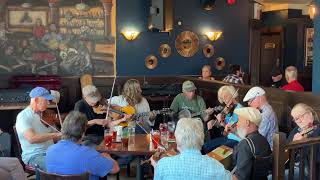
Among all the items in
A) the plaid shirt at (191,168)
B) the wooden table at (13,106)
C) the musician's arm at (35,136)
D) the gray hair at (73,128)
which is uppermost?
the gray hair at (73,128)

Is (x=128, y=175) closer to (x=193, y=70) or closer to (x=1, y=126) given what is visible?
(x=1, y=126)

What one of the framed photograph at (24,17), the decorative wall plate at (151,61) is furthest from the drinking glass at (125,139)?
the decorative wall plate at (151,61)

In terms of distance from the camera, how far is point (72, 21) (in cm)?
900

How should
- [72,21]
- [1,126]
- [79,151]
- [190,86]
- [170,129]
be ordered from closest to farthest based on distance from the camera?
[79,151] < [170,129] < [190,86] < [1,126] < [72,21]

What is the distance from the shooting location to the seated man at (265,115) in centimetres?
433

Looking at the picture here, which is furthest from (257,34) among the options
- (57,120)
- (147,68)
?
(57,120)

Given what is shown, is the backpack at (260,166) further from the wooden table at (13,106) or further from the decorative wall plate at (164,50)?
the decorative wall plate at (164,50)

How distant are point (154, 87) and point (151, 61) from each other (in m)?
1.24

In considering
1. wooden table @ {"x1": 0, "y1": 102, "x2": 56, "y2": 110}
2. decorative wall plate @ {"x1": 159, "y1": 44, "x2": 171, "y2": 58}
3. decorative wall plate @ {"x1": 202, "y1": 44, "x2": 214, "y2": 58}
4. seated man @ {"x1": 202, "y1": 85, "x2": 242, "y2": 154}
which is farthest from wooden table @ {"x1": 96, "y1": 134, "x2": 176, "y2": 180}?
decorative wall plate @ {"x1": 202, "y1": 44, "x2": 214, "y2": 58}

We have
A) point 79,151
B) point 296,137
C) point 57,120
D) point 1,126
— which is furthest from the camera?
point 1,126

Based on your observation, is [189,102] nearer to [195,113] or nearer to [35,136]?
[195,113]

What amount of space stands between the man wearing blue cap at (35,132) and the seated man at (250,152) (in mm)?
1712

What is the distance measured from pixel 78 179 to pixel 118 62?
6.84 m

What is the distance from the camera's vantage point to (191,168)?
2381 mm
